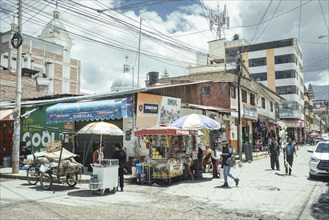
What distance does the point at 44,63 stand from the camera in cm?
6166

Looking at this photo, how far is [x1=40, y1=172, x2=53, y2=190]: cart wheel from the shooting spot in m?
12.3

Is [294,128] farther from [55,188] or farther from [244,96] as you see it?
[55,188]

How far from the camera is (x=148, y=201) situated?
998 centimetres

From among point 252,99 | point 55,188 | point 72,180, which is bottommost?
point 55,188

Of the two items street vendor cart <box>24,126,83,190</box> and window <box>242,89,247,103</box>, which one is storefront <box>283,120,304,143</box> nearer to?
window <box>242,89,247,103</box>

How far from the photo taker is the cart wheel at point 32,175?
44.3 ft

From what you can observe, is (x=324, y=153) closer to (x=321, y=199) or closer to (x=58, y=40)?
(x=321, y=199)

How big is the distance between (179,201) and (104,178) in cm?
285

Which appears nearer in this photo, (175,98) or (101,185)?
(101,185)

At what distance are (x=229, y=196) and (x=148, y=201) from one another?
278 centimetres

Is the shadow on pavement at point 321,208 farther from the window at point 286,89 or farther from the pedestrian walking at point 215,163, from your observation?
the window at point 286,89

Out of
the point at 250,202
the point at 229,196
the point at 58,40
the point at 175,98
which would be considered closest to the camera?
the point at 250,202

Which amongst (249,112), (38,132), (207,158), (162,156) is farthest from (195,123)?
(249,112)

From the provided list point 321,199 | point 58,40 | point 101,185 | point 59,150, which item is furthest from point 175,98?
point 58,40
